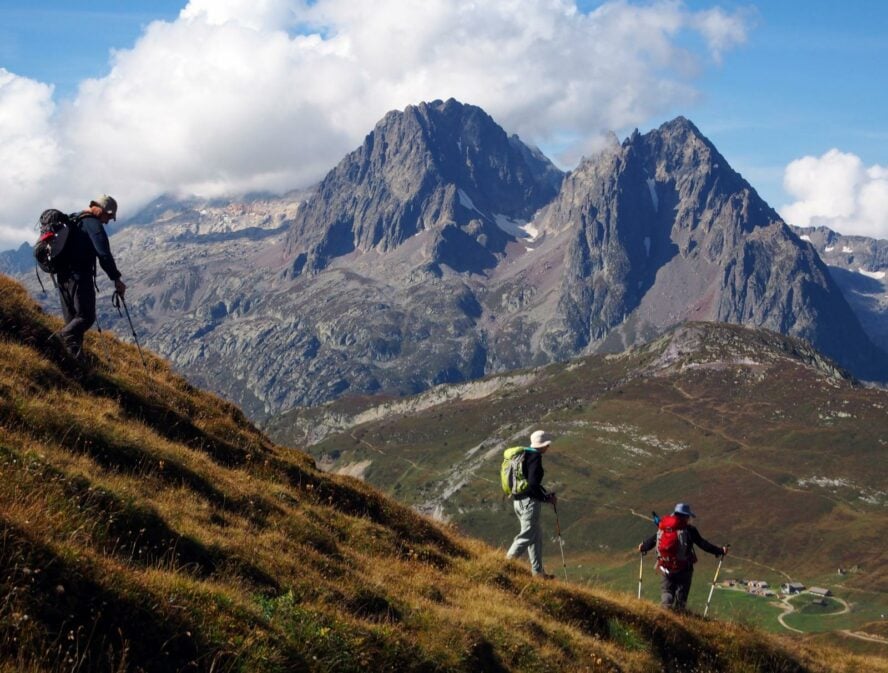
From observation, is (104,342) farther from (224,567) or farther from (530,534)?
(224,567)

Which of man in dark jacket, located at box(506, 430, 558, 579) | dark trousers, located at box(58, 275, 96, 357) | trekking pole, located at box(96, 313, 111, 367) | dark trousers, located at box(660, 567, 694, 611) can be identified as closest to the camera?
dark trousers, located at box(58, 275, 96, 357)

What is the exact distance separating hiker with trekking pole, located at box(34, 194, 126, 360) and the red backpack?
16347 mm

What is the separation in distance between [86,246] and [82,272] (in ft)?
2.25

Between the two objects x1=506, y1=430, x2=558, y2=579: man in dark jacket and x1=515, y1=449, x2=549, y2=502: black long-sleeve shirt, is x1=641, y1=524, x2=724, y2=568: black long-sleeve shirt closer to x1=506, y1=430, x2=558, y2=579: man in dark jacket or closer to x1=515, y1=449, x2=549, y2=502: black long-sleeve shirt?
x1=506, y1=430, x2=558, y2=579: man in dark jacket

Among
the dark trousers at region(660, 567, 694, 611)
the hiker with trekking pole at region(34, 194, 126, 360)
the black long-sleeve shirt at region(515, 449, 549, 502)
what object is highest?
the hiker with trekking pole at region(34, 194, 126, 360)

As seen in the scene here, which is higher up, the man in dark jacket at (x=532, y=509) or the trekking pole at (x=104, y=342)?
the trekking pole at (x=104, y=342)

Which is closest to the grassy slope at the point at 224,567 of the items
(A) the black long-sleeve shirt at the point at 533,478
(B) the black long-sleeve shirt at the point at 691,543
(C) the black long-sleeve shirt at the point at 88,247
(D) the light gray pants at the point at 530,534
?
(D) the light gray pants at the point at 530,534

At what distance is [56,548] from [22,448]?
14.9ft

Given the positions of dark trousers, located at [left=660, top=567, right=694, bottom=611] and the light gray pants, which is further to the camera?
dark trousers, located at [left=660, top=567, right=694, bottom=611]

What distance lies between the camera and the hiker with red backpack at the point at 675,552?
23531mm

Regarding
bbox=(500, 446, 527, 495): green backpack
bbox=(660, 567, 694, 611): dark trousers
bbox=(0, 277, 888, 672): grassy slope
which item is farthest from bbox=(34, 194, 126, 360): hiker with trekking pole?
bbox=(660, 567, 694, 611): dark trousers

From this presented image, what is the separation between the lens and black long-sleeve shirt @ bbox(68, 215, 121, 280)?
21331 mm

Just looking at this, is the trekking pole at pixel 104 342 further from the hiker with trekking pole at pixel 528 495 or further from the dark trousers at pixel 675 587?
the dark trousers at pixel 675 587

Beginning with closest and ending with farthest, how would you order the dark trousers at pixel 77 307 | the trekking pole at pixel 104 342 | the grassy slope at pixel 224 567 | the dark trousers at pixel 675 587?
the grassy slope at pixel 224 567
the dark trousers at pixel 77 307
the dark trousers at pixel 675 587
the trekking pole at pixel 104 342
